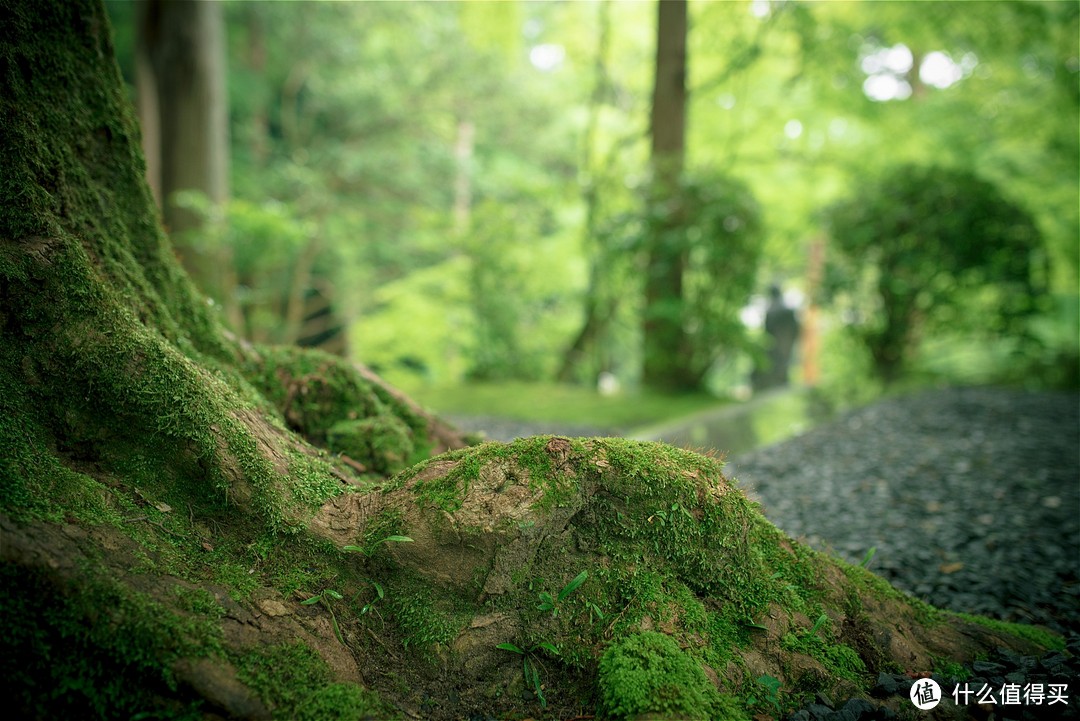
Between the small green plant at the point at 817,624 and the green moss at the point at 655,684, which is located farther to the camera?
the small green plant at the point at 817,624

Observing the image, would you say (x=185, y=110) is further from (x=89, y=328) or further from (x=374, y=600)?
(x=374, y=600)

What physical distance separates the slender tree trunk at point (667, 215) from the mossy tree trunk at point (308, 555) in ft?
17.7

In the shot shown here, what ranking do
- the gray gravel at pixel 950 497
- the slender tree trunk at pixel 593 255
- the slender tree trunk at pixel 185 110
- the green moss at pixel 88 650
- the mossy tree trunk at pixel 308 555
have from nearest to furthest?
the green moss at pixel 88 650
the mossy tree trunk at pixel 308 555
the gray gravel at pixel 950 497
the slender tree trunk at pixel 593 255
the slender tree trunk at pixel 185 110

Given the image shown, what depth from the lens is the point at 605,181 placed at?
8.12 m

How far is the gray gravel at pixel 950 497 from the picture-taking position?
2.66 metres

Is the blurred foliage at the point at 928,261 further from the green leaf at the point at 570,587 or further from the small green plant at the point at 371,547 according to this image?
the small green plant at the point at 371,547

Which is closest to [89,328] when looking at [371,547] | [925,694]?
[371,547]

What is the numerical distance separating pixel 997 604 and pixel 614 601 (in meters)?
1.81

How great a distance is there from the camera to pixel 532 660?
1559 mm

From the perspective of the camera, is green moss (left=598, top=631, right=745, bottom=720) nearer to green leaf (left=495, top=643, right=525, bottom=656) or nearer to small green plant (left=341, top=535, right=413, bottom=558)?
green leaf (left=495, top=643, right=525, bottom=656)

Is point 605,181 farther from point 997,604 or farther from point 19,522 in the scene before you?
point 19,522

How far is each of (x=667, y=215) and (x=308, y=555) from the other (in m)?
6.08

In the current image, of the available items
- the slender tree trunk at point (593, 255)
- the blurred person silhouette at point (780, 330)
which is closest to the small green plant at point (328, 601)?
the slender tree trunk at point (593, 255)

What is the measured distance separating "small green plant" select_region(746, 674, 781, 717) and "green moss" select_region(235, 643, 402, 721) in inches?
32.5
